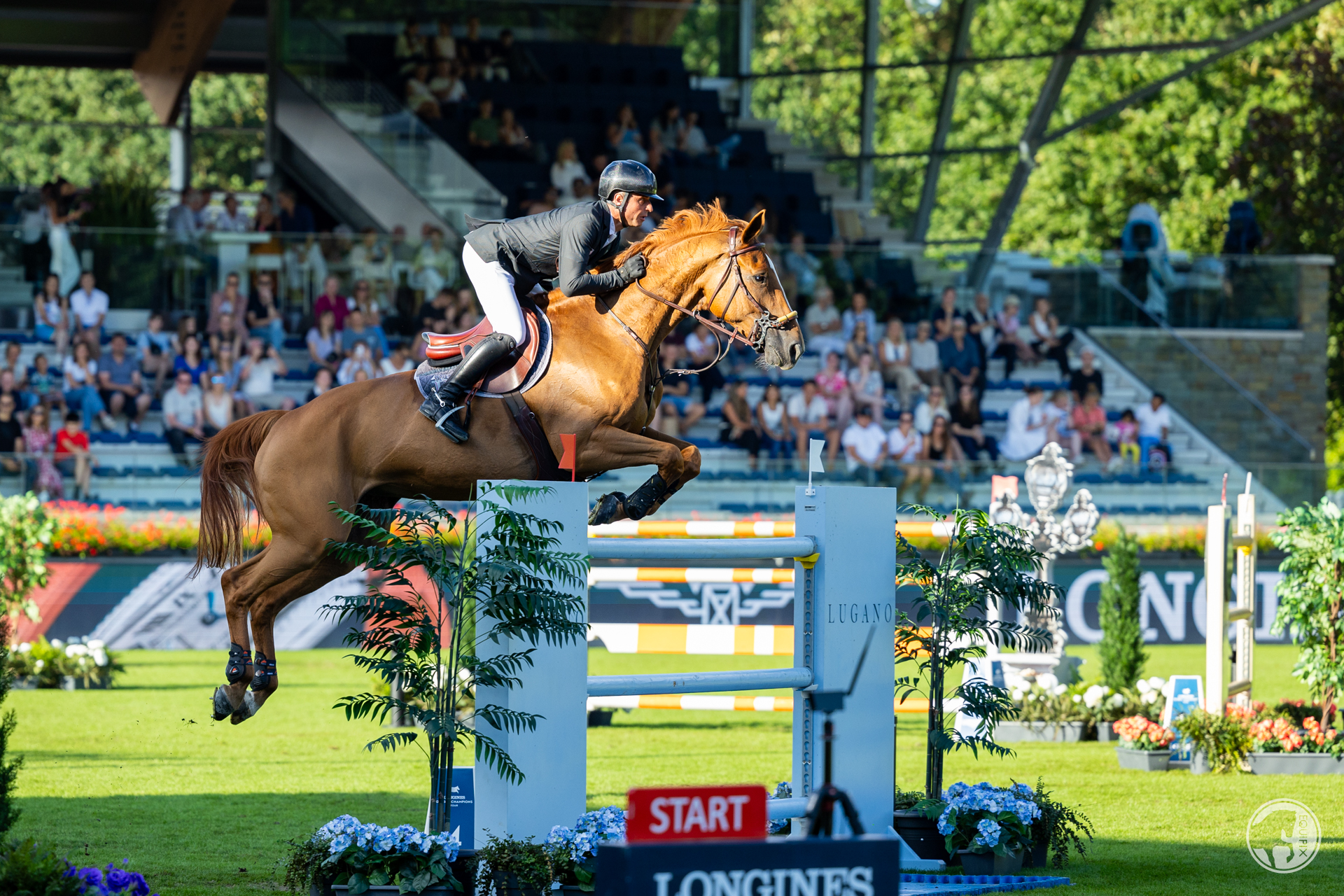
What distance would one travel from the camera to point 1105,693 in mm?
9398

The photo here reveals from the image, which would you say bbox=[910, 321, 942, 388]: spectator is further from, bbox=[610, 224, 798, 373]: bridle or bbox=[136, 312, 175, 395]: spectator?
bbox=[610, 224, 798, 373]: bridle

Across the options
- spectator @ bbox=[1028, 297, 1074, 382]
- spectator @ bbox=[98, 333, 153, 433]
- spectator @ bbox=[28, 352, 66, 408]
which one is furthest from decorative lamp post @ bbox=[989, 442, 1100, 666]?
spectator @ bbox=[28, 352, 66, 408]

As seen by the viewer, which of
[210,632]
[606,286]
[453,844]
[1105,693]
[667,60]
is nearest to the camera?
[453,844]

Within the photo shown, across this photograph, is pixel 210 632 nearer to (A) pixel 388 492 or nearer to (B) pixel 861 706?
(A) pixel 388 492

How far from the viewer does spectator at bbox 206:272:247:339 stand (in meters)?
15.0

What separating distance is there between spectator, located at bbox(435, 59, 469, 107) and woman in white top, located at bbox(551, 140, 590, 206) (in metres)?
1.74

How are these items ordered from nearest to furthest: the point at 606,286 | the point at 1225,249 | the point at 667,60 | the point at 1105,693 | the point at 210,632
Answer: the point at 606,286 → the point at 1105,693 → the point at 210,632 → the point at 1225,249 → the point at 667,60

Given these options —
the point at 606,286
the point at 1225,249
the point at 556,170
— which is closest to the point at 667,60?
the point at 556,170

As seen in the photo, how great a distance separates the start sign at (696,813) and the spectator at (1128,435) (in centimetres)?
1362

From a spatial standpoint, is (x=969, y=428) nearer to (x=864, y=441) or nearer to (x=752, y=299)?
(x=864, y=441)

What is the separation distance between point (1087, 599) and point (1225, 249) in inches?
319

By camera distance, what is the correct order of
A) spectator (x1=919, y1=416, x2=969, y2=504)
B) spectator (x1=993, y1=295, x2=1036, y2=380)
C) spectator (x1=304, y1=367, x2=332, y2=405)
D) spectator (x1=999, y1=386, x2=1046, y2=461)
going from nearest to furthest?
spectator (x1=304, y1=367, x2=332, y2=405) → spectator (x1=919, y1=416, x2=969, y2=504) → spectator (x1=999, y1=386, x2=1046, y2=461) → spectator (x1=993, y1=295, x2=1036, y2=380)

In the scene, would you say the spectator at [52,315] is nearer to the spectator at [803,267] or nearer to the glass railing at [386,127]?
the glass railing at [386,127]

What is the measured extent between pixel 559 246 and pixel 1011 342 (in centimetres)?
1205
